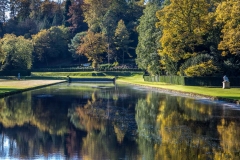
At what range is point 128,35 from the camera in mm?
108375

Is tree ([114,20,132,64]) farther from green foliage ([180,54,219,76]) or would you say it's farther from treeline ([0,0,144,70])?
green foliage ([180,54,219,76])

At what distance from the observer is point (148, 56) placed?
70125 mm

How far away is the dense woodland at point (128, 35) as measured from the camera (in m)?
51.2

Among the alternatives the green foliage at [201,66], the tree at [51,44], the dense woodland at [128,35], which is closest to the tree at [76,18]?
the dense woodland at [128,35]

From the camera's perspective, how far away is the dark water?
43.0 ft

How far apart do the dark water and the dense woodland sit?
79.8 ft

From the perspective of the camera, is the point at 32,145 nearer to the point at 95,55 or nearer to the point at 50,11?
the point at 95,55

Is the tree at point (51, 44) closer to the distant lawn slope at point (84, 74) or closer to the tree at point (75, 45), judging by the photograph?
the tree at point (75, 45)

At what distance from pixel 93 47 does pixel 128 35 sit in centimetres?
1077

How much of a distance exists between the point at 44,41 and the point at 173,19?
60383 mm

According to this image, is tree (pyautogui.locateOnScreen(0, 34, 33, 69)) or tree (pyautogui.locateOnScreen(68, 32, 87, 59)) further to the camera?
tree (pyautogui.locateOnScreen(68, 32, 87, 59))

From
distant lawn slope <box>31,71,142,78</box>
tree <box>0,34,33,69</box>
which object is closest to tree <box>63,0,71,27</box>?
distant lawn slope <box>31,71,142,78</box>

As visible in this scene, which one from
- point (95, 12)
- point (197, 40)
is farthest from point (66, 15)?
point (197, 40)

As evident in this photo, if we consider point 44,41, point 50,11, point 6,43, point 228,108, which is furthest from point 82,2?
point 228,108
